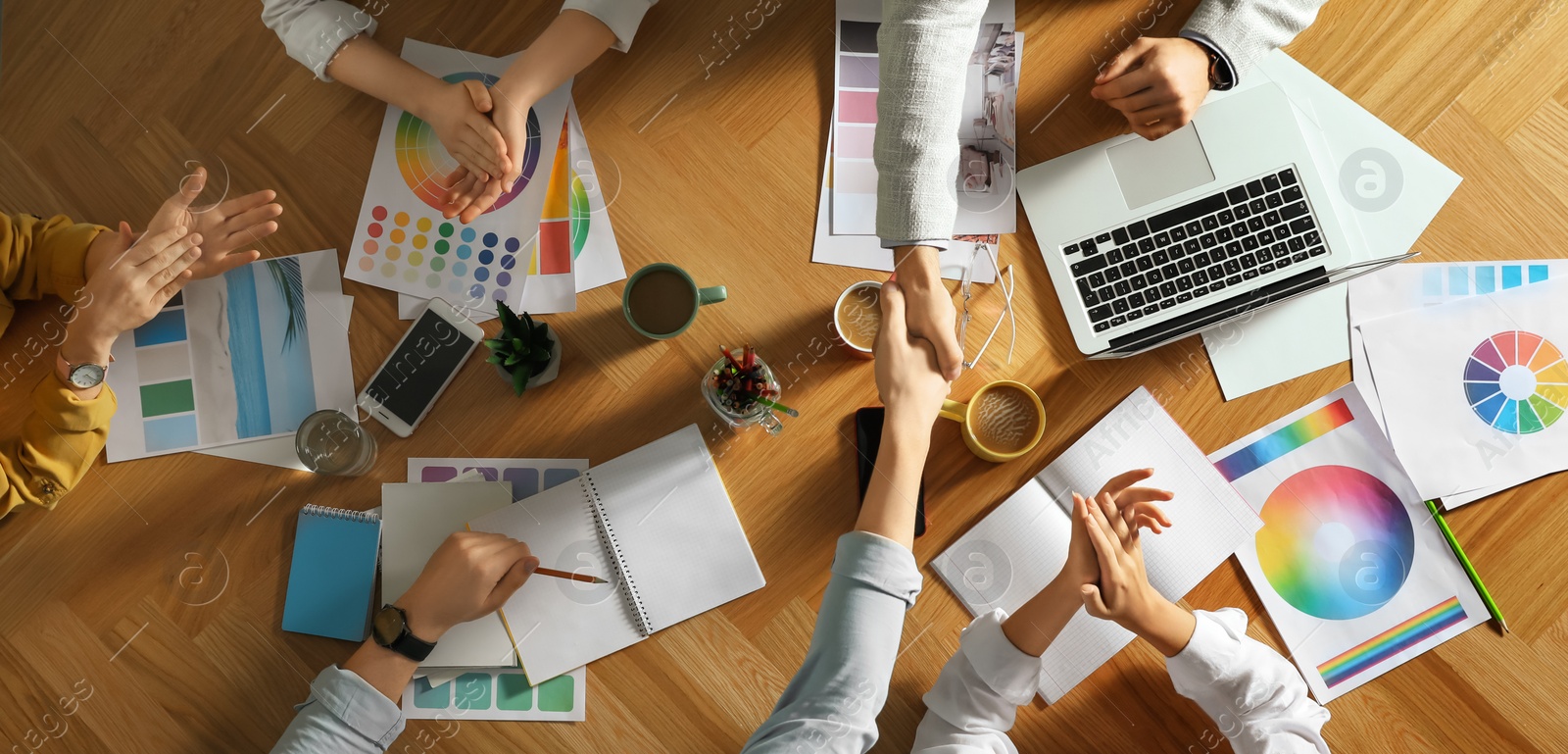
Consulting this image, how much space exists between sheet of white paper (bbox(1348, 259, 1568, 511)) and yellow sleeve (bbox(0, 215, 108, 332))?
1.56m

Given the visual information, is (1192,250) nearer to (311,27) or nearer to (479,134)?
(479,134)

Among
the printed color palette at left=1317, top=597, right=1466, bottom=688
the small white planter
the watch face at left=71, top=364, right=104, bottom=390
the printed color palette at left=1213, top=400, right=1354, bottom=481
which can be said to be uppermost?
the watch face at left=71, top=364, right=104, bottom=390

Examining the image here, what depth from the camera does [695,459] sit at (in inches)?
39.7

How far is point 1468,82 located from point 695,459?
1.09 metres

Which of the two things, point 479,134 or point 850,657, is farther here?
point 479,134

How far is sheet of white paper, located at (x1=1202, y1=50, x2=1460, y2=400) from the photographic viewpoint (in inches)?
40.7

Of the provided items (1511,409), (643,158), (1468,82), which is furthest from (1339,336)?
(643,158)

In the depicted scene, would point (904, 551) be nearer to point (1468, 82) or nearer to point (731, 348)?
point (731, 348)

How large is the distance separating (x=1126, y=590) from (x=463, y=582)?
0.76 meters

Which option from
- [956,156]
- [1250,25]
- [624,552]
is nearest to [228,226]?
[624,552]

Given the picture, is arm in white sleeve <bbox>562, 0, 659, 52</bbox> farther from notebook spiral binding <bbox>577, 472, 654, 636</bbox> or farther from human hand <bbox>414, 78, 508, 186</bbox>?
notebook spiral binding <bbox>577, 472, 654, 636</bbox>

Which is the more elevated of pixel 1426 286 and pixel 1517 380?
pixel 1426 286

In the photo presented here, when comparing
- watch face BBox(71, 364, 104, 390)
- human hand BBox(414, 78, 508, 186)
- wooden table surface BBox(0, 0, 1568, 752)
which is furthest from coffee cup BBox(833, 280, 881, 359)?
watch face BBox(71, 364, 104, 390)

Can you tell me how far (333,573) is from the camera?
1000mm
